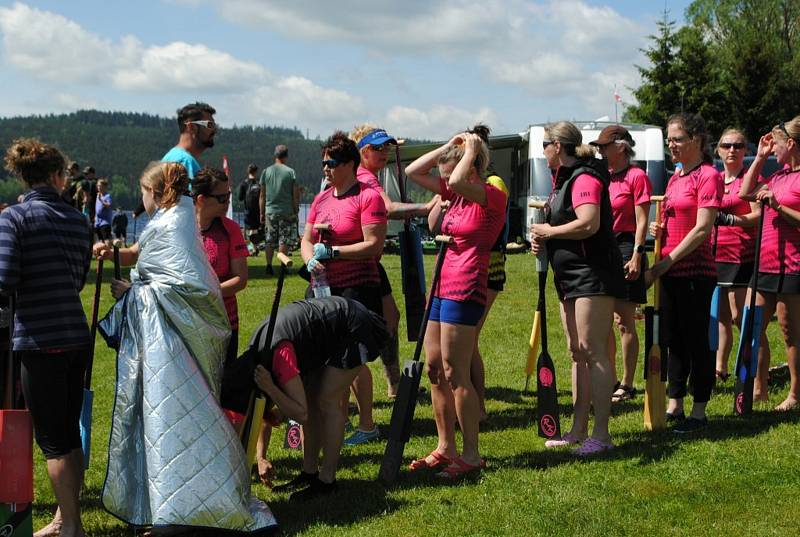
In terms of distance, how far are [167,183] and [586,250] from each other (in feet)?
8.08

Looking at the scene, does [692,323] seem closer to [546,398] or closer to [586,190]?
[546,398]

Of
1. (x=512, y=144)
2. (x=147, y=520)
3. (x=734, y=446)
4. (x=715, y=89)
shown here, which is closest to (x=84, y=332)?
(x=147, y=520)

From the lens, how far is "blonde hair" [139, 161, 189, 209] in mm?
4395

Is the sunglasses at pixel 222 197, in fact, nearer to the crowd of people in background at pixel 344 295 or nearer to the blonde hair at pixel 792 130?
the crowd of people in background at pixel 344 295

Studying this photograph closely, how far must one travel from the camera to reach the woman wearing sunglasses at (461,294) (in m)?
5.18

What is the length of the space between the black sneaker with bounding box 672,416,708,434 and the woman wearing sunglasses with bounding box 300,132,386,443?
6.86 ft

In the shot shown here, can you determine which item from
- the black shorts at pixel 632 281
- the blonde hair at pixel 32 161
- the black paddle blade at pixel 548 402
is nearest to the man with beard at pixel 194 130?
the blonde hair at pixel 32 161

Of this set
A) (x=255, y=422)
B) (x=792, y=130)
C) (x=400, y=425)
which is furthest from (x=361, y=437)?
(x=792, y=130)

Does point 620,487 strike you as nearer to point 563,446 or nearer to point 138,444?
point 563,446

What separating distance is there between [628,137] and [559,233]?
1.46m

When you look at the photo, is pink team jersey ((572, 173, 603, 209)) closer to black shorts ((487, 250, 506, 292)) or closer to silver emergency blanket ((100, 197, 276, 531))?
black shorts ((487, 250, 506, 292))

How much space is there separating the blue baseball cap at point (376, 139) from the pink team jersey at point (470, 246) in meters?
1.15

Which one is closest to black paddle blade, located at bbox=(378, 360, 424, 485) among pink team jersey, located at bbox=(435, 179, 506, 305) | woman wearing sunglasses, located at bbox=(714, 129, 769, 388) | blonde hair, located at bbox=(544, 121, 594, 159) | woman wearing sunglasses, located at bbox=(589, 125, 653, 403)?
pink team jersey, located at bbox=(435, 179, 506, 305)

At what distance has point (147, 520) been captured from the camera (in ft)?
13.9
